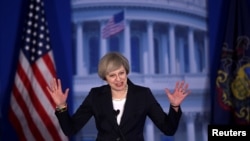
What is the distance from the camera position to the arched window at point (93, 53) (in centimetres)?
454

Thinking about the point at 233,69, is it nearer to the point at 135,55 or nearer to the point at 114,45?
the point at 135,55

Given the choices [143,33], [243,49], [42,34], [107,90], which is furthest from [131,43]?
[107,90]

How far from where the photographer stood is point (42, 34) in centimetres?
432

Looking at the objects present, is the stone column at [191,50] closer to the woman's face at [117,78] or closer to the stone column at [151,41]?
the stone column at [151,41]

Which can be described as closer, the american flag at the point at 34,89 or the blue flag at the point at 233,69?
the american flag at the point at 34,89

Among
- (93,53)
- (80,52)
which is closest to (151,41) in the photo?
(93,53)

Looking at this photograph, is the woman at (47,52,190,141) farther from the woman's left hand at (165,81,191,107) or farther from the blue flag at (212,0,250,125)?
the blue flag at (212,0,250,125)

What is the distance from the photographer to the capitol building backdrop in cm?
452

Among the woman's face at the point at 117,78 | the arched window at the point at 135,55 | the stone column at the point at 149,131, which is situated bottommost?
the stone column at the point at 149,131

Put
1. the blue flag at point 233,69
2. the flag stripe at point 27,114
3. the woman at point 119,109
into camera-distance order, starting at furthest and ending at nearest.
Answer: the blue flag at point 233,69 < the flag stripe at point 27,114 < the woman at point 119,109

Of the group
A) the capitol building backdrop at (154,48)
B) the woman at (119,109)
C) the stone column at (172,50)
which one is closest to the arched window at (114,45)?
the capitol building backdrop at (154,48)

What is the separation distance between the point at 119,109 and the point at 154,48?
8.75 ft

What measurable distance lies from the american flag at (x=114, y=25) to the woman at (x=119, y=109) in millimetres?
2451

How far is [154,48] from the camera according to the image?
461 centimetres
